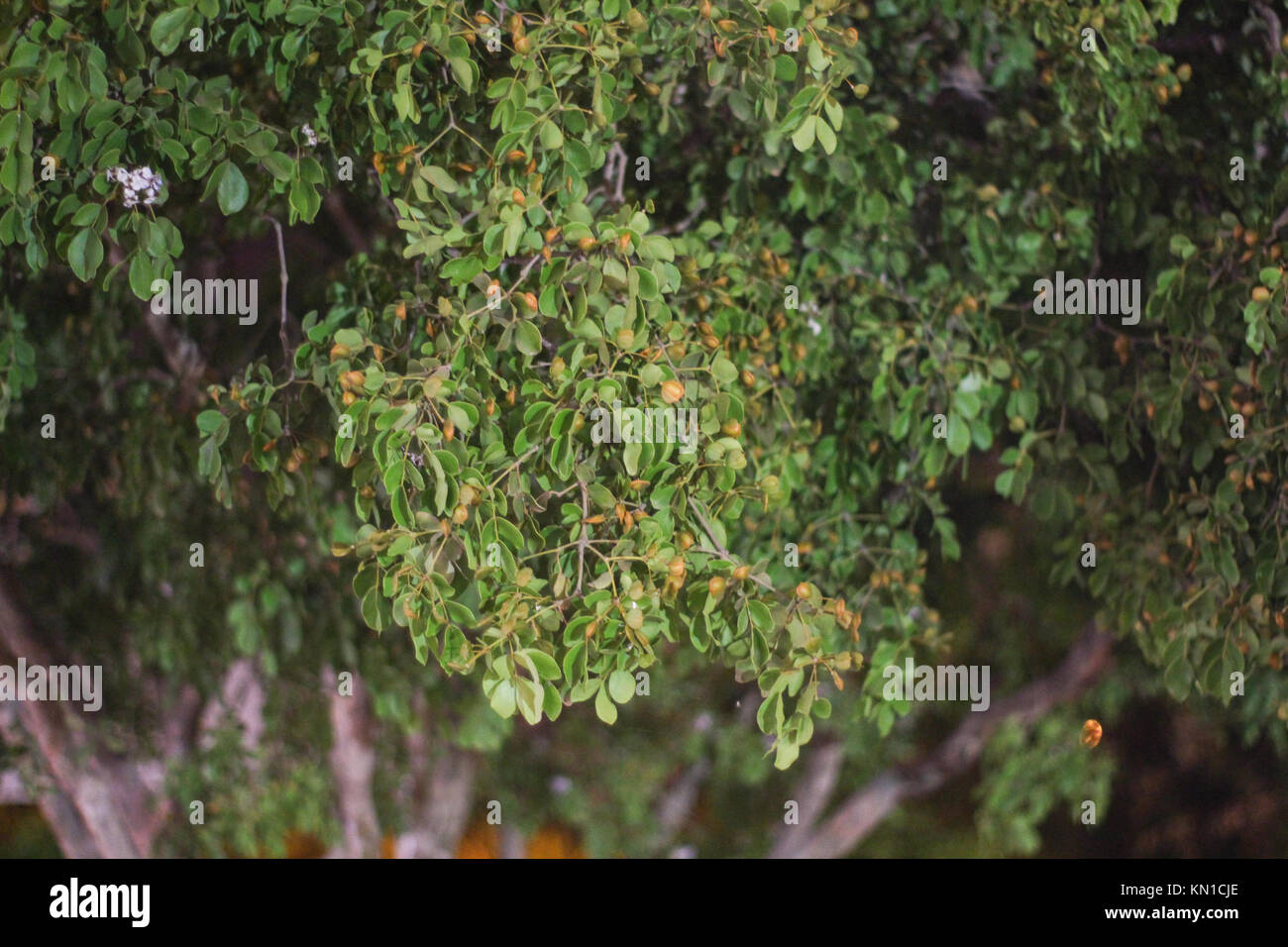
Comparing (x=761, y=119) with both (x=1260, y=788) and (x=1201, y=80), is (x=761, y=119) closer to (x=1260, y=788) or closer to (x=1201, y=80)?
(x=1201, y=80)

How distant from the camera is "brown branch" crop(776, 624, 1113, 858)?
428 centimetres

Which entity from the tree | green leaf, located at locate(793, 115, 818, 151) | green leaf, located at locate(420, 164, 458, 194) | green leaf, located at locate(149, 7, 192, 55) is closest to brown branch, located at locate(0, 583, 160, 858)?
the tree

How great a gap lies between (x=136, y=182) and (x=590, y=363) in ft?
2.54

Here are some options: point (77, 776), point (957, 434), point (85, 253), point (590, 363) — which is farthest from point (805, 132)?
point (77, 776)

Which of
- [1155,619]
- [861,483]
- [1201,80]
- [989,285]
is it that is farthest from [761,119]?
[1155,619]

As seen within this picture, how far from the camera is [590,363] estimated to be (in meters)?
1.82

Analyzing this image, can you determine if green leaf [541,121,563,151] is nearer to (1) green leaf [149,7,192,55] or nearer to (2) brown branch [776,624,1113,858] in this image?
(1) green leaf [149,7,192,55]

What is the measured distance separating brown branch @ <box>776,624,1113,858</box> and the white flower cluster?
3312mm

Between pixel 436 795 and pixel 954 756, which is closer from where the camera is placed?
pixel 954 756

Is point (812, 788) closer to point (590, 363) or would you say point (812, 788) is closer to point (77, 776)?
point (77, 776)

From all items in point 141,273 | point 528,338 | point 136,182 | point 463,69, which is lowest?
point 528,338

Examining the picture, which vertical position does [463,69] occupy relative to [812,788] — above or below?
above

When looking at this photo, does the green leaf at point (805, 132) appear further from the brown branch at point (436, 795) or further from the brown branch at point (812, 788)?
the brown branch at point (812, 788)

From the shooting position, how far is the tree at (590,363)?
1.84m
